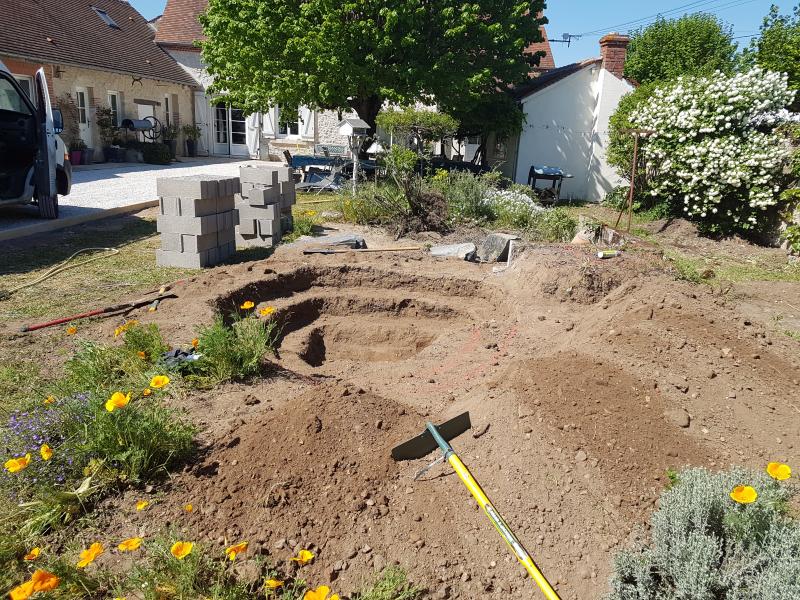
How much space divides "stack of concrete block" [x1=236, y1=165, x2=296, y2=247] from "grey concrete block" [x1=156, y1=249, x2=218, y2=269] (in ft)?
4.73

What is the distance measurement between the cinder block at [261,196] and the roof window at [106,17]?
18030 mm

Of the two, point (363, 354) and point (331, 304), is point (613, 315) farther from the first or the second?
point (331, 304)

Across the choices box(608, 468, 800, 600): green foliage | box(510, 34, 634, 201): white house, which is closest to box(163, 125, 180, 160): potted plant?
box(510, 34, 634, 201): white house

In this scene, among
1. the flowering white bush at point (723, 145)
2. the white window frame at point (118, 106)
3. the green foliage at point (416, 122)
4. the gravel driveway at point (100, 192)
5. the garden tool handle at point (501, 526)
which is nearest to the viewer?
the garden tool handle at point (501, 526)

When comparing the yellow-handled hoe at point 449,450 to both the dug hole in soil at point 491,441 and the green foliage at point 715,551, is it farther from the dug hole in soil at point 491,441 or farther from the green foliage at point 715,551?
the green foliage at point 715,551

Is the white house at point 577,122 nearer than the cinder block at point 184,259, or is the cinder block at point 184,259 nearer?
the cinder block at point 184,259

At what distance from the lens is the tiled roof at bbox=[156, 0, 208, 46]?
24.4m

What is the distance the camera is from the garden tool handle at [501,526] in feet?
7.62

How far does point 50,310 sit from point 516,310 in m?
4.86

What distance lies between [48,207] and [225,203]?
392 centimetres

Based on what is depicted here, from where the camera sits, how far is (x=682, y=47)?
23.1 metres

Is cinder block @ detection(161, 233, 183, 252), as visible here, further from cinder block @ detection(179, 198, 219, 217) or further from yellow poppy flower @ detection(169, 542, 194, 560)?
yellow poppy flower @ detection(169, 542, 194, 560)

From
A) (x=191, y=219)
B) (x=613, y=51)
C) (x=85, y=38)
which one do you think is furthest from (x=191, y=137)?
(x=191, y=219)

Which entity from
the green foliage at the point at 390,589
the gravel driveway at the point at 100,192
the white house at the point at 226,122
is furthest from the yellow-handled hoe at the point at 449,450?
the white house at the point at 226,122
